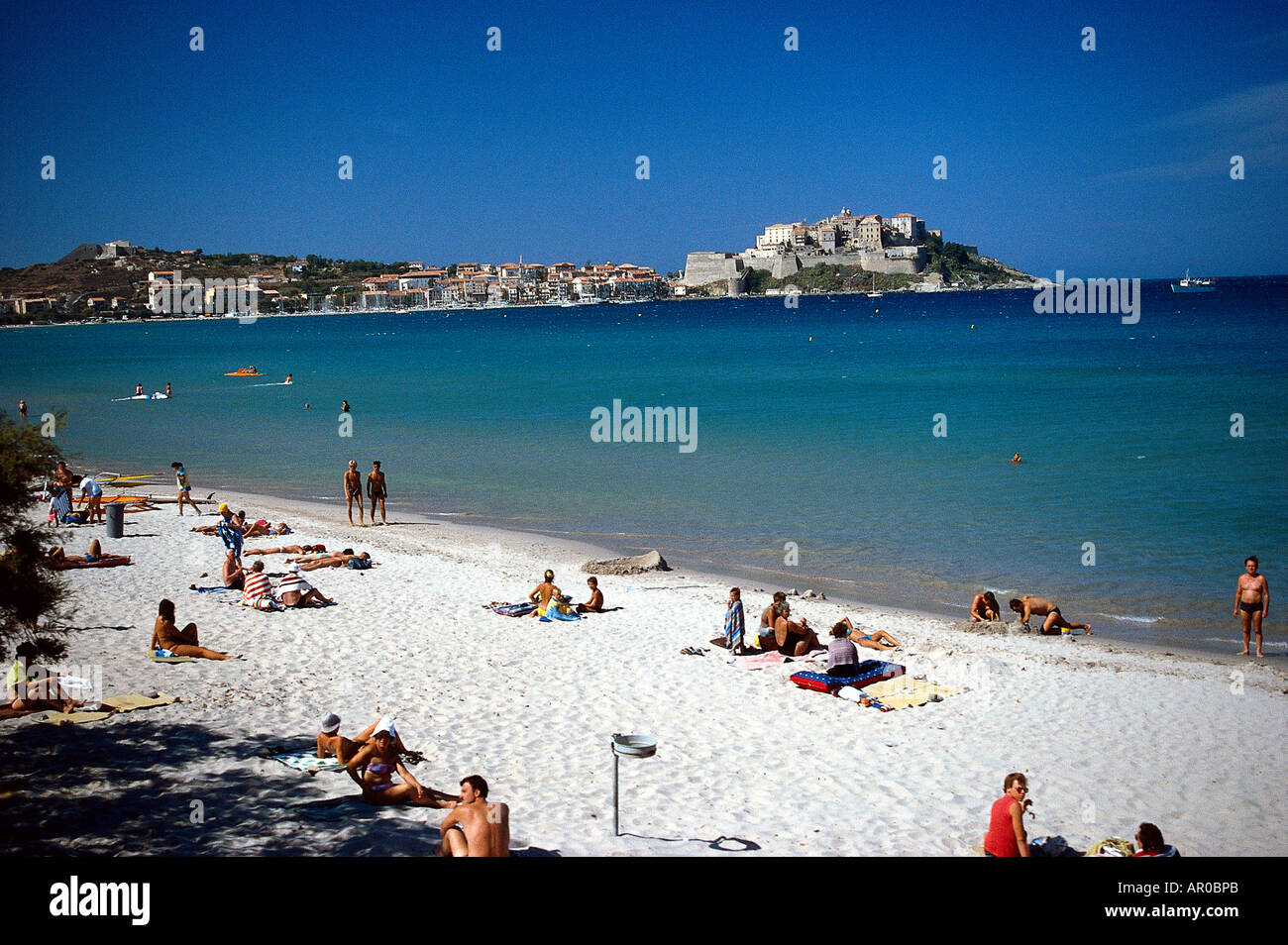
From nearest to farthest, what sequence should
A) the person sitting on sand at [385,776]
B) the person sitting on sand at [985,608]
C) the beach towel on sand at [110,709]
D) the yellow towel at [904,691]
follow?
the person sitting on sand at [385,776] < the beach towel on sand at [110,709] < the yellow towel at [904,691] < the person sitting on sand at [985,608]

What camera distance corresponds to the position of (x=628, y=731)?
8.77 m

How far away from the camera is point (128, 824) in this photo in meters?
6.09

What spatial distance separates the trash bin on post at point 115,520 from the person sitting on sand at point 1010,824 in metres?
15.6

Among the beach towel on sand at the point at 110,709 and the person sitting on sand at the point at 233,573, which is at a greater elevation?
the person sitting on sand at the point at 233,573

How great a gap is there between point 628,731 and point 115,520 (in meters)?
12.2

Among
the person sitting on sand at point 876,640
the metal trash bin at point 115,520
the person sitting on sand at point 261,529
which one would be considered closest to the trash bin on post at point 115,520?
the metal trash bin at point 115,520

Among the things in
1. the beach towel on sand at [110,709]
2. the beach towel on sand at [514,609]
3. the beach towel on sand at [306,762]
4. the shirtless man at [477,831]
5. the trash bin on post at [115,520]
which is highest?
the trash bin on post at [115,520]

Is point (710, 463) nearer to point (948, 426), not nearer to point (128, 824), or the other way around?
point (948, 426)

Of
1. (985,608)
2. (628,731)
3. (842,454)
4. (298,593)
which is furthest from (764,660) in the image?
(842,454)

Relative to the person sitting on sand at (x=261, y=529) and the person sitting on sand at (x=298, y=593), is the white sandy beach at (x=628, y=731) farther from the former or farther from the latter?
the person sitting on sand at (x=261, y=529)

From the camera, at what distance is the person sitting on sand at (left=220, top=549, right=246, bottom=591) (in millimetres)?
13234

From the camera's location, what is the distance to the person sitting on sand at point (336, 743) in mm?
7469

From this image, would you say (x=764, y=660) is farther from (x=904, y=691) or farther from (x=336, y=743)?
(x=336, y=743)
